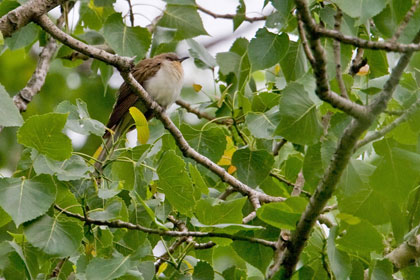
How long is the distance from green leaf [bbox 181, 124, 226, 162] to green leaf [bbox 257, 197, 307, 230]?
107 cm

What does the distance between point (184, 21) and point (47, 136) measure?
5.88 ft

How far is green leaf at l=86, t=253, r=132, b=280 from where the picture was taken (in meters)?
2.90

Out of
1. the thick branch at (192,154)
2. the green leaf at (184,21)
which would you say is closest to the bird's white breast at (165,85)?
the green leaf at (184,21)

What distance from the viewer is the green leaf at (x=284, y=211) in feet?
9.32

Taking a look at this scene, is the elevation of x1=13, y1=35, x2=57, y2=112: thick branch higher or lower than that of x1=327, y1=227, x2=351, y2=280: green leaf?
lower

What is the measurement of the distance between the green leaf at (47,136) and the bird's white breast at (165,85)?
315 centimetres

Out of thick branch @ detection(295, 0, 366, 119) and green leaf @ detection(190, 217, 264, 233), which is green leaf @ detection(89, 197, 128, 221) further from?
thick branch @ detection(295, 0, 366, 119)

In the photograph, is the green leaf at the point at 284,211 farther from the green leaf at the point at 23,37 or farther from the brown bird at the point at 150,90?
the brown bird at the point at 150,90

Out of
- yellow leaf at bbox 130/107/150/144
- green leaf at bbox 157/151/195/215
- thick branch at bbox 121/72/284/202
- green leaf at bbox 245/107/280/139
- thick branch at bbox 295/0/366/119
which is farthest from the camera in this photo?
thick branch at bbox 121/72/284/202

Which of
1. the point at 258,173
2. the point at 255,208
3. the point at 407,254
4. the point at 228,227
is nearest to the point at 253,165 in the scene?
the point at 258,173

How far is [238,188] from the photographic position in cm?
388

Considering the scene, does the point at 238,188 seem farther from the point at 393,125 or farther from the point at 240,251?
the point at 393,125

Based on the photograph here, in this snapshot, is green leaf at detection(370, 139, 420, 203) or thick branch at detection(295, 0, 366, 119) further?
green leaf at detection(370, 139, 420, 203)

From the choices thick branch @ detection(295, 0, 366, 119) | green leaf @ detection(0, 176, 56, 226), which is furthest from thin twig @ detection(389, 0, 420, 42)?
green leaf @ detection(0, 176, 56, 226)
